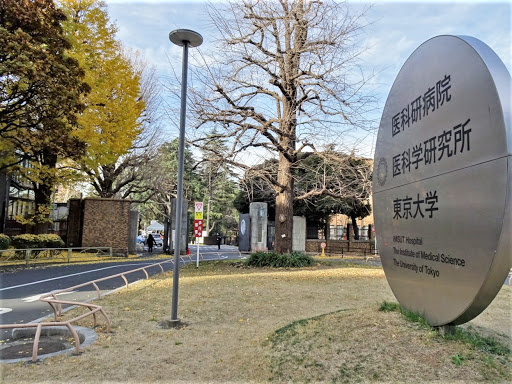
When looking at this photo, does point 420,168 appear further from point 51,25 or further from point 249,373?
point 51,25

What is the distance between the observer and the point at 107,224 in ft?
78.8

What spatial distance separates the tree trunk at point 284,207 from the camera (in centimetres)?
1636

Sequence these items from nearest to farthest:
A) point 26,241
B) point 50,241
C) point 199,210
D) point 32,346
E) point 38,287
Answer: point 32,346
point 38,287
point 199,210
point 26,241
point 50,241

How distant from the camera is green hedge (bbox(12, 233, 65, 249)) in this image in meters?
18.3

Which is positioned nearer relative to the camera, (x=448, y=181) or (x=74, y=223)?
(x=448, y=181)

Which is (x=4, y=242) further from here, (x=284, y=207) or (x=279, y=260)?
(x=284, y=207)

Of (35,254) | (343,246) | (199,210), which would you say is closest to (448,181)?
(199,210)

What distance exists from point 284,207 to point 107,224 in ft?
42.7

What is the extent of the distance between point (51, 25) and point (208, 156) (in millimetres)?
9248

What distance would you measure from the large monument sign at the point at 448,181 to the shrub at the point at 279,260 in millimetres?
10178

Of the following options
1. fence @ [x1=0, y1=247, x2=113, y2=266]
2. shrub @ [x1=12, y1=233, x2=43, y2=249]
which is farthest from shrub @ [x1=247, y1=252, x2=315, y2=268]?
shrub @ [x1=12, y1=233, x2=43, y2=249]

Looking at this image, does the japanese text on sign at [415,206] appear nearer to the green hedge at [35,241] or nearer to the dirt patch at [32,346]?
the dirt patch at [32,346]

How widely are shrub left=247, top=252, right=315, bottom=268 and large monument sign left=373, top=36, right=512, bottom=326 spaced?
33.4 feet

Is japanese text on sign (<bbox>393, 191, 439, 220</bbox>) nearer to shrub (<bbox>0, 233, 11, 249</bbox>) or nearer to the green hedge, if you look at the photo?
shrub (<bbox>0, 233, 11, 249</bbox>)
